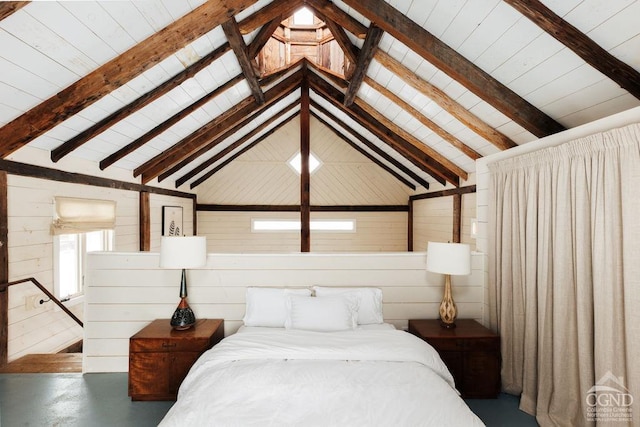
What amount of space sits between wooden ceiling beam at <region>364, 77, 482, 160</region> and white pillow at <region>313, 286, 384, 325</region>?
2.05 metres

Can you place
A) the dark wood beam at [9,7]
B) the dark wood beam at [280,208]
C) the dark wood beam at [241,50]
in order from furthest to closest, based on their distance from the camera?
the dark wood beam at [280,208], the dark wood beam at [241,50], the dark wood beam at [9,7]

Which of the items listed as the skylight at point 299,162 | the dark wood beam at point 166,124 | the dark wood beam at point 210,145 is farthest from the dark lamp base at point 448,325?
→ the skylight at point 299,162

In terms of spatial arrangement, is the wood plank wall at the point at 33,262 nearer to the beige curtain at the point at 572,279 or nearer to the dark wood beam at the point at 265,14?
the dark wood beam at the point at 265,14

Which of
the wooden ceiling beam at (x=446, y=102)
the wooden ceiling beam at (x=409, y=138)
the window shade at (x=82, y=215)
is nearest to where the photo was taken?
the wooden ceiling beam at (x=446, y=102)

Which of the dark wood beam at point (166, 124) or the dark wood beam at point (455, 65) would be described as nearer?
the dark wood beam at point (455, 65)

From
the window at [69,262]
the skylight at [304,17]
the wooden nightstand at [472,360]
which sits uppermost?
the skylight at [304,17]

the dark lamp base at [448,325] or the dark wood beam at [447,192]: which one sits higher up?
the dark wood beam at [447,192]

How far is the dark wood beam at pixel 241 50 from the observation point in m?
2.81

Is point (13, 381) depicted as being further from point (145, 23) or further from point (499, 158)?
point (499, 158)

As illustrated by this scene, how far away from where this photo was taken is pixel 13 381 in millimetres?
2750

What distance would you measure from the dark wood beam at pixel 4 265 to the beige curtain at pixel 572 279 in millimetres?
4411

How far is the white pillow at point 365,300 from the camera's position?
9.06 ft

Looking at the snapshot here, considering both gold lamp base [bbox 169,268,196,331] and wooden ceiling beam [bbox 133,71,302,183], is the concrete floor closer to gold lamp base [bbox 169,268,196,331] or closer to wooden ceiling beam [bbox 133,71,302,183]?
gold lamp base [bbox 169,268,196,331]

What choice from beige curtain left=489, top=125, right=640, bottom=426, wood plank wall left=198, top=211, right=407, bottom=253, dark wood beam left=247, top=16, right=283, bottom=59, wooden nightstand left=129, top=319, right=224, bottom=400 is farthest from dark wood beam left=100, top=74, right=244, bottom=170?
wood plank wall left=198, top=211, right=407, bottom=253
